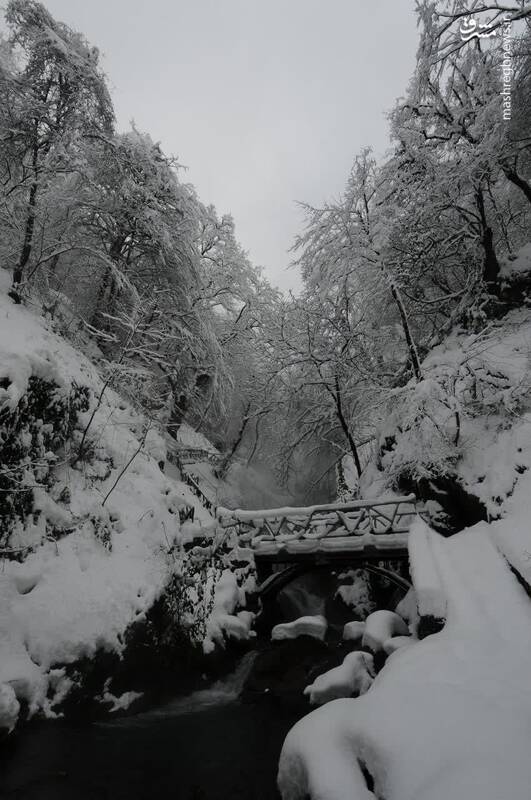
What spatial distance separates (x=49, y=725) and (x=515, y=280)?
1551cm

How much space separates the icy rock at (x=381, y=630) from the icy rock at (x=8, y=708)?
6.11 metres

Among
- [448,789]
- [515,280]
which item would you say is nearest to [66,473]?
[448,789]

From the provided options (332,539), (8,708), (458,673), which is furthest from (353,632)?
(8,708)

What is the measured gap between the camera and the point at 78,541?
834cm

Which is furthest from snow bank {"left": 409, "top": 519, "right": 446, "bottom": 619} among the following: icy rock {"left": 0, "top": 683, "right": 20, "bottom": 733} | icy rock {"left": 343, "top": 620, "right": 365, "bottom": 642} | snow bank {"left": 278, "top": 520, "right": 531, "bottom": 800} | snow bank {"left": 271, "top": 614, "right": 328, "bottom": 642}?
icy rock {"left": 0, "top": 683, "right": 20, "bottom": 733}

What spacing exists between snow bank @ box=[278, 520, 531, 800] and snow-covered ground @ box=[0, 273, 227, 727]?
446cm

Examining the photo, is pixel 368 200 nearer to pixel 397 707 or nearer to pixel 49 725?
pixel 397 707

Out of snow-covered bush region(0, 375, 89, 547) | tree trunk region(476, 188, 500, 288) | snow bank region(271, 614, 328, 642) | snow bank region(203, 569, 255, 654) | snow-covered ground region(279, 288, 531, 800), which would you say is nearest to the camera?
snow-covered ground region(279, 288, 531, 800)

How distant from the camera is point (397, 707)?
3875mm

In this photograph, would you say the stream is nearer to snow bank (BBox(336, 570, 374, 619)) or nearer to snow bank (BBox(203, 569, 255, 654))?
snow bank (BBox(203, 569, 255, 654))

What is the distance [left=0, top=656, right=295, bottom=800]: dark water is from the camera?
540cm

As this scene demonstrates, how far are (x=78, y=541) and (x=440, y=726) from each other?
23.8 ft

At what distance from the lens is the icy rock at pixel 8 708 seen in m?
5.73

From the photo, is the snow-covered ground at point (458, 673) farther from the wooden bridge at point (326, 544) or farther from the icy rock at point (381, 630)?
the wooden bridge at point (326, 544)
